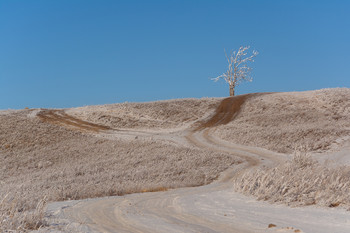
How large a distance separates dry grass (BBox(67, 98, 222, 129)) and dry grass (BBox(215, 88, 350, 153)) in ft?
17.3

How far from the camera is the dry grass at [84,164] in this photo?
16281mm

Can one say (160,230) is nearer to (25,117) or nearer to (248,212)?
(248,212)

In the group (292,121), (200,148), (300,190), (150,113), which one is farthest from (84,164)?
(292,121)

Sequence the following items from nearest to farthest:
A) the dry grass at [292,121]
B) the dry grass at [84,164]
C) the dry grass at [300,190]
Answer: the dry grass at [300,190], the dry grass at [84,164], the dry grass at [292,121]

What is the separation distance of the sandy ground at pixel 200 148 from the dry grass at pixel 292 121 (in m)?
0.10

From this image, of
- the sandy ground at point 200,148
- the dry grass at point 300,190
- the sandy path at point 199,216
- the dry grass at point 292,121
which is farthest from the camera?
the dry grass at point 292,121

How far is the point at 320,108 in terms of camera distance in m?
41.8

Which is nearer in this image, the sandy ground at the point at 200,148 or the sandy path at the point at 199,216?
the sandy path at the point at 199,216

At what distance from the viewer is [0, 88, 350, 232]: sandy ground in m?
8.22

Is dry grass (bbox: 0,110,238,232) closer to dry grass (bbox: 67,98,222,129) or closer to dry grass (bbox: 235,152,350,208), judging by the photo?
Result: dry grass (bbox: 67,98,222,129)

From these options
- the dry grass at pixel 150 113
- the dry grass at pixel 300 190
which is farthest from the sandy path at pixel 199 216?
the dry grass at pixel 150 113

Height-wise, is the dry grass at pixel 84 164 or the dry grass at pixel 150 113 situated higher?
the dry grass at pixel 150 113

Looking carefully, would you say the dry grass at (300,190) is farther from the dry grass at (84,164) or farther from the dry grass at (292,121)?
the dry grass at (292,121)

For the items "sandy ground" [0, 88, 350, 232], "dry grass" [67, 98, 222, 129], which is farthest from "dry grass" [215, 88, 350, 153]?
"dry grass" [67, 98, 222, 129]
